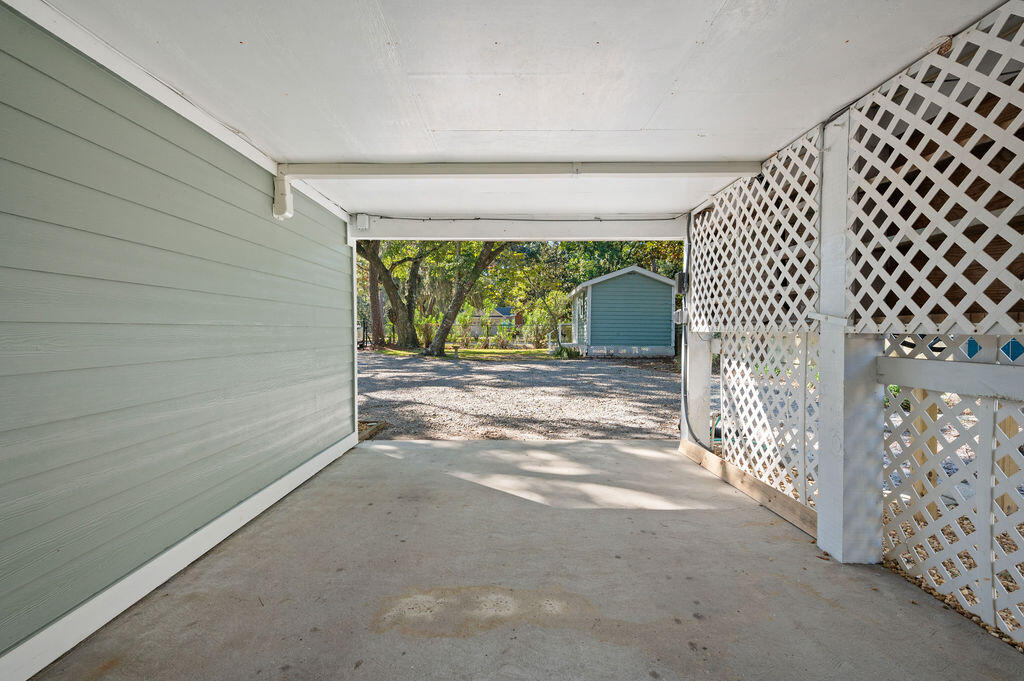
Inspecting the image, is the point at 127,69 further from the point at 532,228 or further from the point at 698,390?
the point at 698,390

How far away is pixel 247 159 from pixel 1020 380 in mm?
3982

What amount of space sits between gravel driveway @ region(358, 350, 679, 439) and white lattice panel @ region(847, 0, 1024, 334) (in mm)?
3246

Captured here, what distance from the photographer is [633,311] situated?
14.7 metres

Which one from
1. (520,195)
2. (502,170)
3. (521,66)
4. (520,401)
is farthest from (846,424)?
(520,401)

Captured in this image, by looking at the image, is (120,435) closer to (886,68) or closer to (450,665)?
(450,665)

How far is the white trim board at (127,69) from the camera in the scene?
5.32 ft

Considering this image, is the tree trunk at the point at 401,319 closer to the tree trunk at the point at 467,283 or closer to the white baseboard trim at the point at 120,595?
the tree trunk at the point at 467,283

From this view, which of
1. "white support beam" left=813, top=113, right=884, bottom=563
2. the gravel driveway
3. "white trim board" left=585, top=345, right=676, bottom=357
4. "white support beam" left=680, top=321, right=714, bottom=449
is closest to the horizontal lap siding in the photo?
the gravel driveway

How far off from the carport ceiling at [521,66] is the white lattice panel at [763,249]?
273 millimetres

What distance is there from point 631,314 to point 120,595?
45.9 feet

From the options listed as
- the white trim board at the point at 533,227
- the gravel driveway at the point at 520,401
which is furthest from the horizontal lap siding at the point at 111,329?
the gravel driveway at the point at 520,401

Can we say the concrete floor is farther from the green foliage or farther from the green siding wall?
the green foliage

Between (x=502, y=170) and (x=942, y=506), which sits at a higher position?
(x=502, y=170)

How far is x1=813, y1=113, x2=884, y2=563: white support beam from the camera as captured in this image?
2.34m
